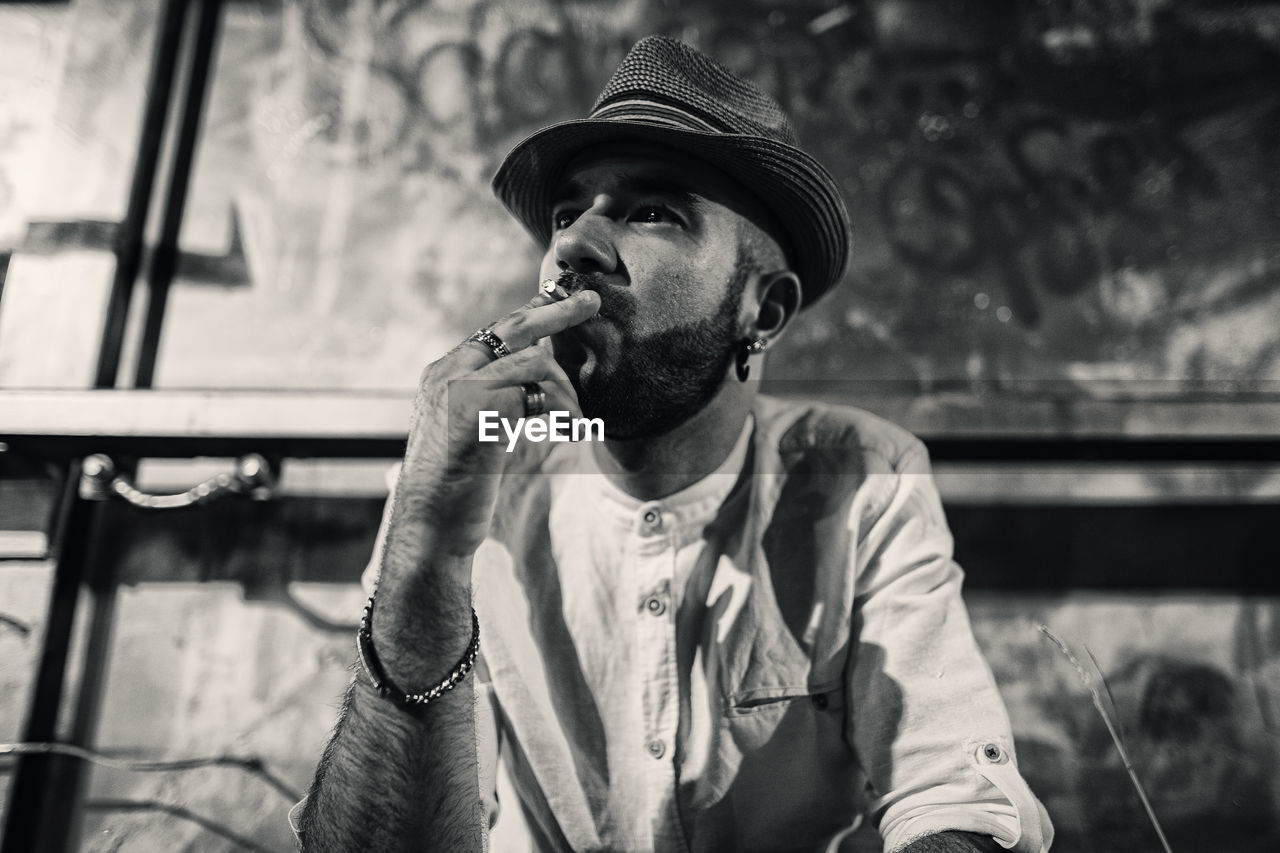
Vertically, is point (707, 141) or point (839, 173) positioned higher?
point (839, 173)

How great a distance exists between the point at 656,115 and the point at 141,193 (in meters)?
1.88

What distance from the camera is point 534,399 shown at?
1123 mm

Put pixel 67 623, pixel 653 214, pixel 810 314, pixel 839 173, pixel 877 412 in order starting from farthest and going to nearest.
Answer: pixel 839 173 → pixel 810 314 → pixel 67 623 → pixel 877 412 → pixel 653 214

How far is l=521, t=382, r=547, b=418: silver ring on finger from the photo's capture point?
1.12 metres

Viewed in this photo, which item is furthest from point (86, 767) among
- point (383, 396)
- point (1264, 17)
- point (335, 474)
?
point (1264, 17)

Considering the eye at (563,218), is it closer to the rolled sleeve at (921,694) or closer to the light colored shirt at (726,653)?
the light colored shirt at (726,653)

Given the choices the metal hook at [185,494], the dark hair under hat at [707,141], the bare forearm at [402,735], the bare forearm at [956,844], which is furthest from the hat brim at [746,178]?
the bare forearm at [956,844]

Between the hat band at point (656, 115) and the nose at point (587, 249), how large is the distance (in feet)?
0.73

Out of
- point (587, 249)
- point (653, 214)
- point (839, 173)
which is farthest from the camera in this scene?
point (839, 173)

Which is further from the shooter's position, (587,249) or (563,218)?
(563,218)

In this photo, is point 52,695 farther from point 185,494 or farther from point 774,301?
point 774,301

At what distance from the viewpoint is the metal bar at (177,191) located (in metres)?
2.32

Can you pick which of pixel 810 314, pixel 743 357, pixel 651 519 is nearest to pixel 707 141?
pixel 743 357

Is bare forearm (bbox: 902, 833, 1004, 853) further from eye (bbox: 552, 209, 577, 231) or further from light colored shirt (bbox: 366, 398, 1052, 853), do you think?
eye (bbox: 552, 209, 577, 231)
